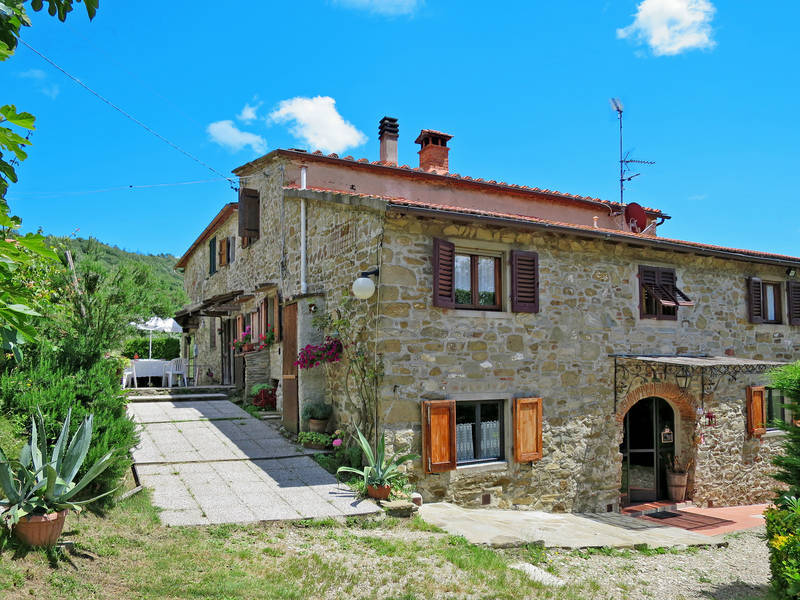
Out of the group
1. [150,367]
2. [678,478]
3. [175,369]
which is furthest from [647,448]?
[150,367]

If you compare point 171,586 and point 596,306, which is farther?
point 596,306

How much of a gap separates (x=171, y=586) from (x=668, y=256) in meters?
10.3

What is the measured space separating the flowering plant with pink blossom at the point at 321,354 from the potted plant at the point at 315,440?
44.8 inches

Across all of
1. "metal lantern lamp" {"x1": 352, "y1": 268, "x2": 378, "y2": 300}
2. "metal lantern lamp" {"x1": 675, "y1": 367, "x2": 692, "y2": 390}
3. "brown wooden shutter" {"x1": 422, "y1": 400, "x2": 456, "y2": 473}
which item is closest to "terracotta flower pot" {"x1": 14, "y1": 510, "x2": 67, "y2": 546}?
"metal lantern lamp" {"x1": 352, "y1": 268, "x2": 378, "y2": 300}

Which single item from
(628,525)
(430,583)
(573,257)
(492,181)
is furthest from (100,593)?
(492,181)

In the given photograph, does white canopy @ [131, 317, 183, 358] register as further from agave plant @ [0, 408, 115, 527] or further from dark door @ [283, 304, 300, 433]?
agave plant @ [0, 408, 115, 527]

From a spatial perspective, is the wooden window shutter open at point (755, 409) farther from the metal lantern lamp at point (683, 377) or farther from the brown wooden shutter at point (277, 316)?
the brown wooden shutter at point (277, 316)

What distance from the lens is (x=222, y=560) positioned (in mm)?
5422

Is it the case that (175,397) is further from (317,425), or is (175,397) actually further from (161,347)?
(161,347)

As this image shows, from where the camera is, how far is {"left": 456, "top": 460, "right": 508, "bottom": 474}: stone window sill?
8870 mm

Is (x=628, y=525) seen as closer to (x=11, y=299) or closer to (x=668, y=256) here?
(x=668, y=256)

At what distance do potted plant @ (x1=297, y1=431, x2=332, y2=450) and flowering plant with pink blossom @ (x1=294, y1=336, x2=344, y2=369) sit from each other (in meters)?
1.14

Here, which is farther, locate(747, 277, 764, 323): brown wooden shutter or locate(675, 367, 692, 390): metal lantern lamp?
locate(747, 277, 764, 323): brown wooden shutter

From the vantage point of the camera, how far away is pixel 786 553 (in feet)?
16.3
